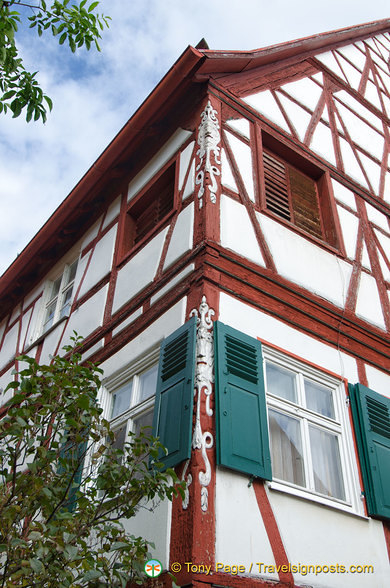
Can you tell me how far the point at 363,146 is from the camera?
32.6ft

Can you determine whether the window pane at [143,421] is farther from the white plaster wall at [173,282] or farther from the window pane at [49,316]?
the window pane at [49,316]

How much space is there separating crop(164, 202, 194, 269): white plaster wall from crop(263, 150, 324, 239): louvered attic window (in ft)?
4.09

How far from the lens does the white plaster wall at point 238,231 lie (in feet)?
20.7

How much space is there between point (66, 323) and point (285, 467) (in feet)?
14.2

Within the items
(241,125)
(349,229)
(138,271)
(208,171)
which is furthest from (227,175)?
(349,229)

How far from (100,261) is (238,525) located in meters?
4.85

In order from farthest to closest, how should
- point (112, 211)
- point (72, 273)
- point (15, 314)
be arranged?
point (15, 314) < point (72, 273) < point (112, 211)

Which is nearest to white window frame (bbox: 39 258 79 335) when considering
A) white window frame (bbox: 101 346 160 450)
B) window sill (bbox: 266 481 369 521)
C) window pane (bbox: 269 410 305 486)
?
white window frame (bbox: 101 346 160 450)

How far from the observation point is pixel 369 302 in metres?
7.58

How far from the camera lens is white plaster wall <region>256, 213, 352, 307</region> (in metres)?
6.78

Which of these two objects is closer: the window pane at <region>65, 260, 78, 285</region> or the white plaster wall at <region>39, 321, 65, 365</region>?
the white plaster wall at <region>39, 321, 65, 365</region>

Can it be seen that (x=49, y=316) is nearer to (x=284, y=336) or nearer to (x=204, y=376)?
(x=284, y=336)

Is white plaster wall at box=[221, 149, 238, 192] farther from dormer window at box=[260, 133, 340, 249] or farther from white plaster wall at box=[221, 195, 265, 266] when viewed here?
dormer window at box=[260, 133, 340, 249]

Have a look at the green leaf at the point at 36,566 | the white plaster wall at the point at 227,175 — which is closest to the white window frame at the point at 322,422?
the white plaster wall at the point at 227,175
